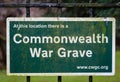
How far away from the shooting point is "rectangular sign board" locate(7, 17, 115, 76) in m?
4.02

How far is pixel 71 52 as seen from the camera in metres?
4.04

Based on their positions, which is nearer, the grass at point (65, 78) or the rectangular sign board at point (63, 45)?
the rectangular sign board at point (63, 45)

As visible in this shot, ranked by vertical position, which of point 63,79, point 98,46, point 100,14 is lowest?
point 63,79

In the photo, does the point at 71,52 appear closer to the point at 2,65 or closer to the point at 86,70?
the point at 86,70

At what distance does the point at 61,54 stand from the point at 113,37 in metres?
0.44

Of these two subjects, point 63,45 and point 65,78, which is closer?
point 63,45

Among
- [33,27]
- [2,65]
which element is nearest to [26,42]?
[33,27]

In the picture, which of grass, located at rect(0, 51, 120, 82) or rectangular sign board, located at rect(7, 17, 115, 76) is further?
grass, located at rect(0, 51, 120, 82)

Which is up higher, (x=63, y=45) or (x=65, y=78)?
(x=63, y=45)

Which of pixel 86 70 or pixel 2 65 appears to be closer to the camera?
pixel 86 70

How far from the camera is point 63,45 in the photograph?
403 cm

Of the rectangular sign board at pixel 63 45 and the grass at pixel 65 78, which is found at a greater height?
the rectangular sign board at pixel 63 45

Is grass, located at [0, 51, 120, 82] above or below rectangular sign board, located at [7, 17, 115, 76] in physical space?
below

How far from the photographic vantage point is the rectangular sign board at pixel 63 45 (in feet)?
13.2
